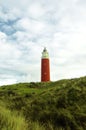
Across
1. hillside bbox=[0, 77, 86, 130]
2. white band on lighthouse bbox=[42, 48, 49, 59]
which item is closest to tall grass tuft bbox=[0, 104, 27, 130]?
hillside bbox=[0, 77, 86, 130]

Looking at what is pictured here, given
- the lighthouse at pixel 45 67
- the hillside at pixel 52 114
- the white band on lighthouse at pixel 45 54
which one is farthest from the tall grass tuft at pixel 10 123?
the white band on lighthouse at pixel 45 54

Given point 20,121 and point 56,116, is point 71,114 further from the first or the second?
point 20,121

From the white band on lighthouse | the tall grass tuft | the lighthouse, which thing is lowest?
the tall grass tuft

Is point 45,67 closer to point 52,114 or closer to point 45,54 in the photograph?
point 45,54

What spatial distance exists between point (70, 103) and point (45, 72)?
4272 cm

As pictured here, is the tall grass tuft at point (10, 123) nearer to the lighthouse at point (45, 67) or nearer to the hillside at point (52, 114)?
the hillside at point (52, 114)

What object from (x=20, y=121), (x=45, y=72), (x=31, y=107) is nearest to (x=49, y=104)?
(x=31, y=107)

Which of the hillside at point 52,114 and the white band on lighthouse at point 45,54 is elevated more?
the white band on lighthouse at point 45,54

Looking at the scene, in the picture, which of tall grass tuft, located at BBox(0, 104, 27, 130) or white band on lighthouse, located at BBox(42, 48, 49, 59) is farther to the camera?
white band on lighthouse, located at BBox(42, 48, 49, 59)

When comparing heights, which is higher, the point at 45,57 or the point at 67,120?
the point at 45,57

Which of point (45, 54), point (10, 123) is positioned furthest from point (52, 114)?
point (45, 54)

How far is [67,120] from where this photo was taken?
11.2 metres

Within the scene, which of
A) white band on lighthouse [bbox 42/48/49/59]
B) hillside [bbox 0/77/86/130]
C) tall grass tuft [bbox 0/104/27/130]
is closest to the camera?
tall grass tuft [bbox 0/104/27/130]

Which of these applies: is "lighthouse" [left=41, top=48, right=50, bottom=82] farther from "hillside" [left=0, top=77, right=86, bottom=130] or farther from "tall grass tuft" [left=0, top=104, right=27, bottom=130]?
"tall grass tuft" [left=0, top=104, right=27, bottom=130]
